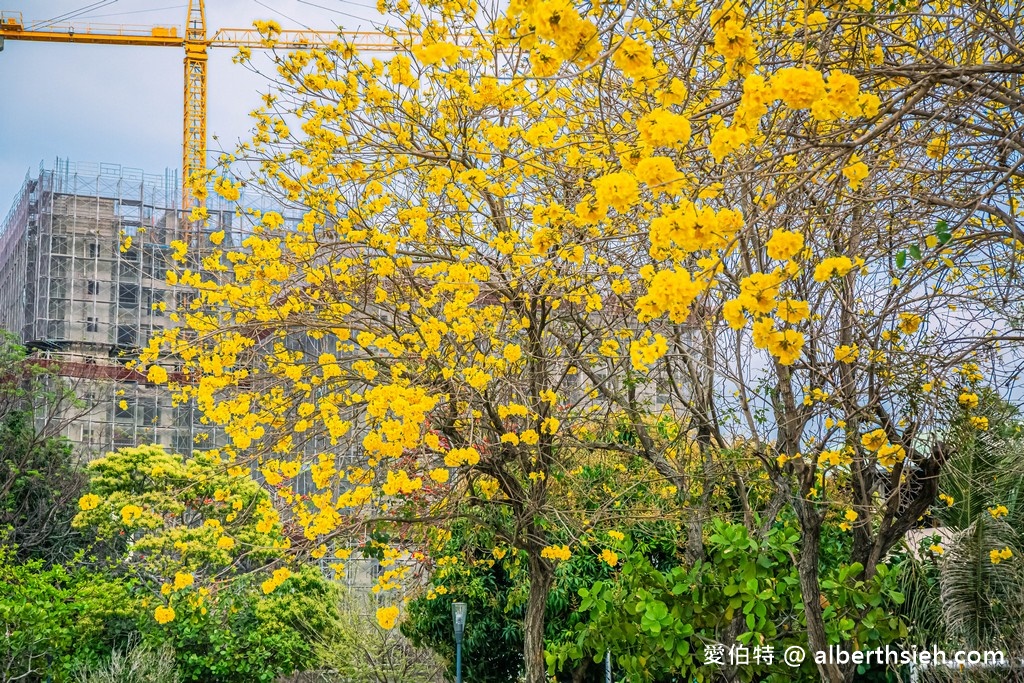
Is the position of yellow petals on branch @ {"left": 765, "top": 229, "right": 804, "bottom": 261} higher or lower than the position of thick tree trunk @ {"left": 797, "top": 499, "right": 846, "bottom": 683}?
higher

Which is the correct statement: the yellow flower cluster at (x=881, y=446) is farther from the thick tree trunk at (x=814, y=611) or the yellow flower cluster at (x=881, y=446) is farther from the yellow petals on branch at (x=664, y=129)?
the yellow petals on branch at (x=664, y=129)

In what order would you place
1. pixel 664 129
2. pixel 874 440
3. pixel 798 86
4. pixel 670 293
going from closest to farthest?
pixel 798 86
pixel 664 129
pixel 670 293
pixel 874 440

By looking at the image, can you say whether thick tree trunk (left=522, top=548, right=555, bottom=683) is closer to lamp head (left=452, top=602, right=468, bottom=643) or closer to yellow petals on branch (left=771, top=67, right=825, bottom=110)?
lamp head (left=452, top=602, right=468, bottom=643)

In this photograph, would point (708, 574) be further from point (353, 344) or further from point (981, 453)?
point (353, 344)

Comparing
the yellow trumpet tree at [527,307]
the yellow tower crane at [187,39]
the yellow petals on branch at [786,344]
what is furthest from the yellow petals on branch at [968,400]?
the yellow tower crane at [187,39]

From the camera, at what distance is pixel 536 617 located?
632cm

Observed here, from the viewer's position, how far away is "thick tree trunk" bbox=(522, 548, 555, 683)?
6.24 m

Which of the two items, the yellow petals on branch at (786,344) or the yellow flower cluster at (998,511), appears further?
the yellow flower cluster at (998,511)

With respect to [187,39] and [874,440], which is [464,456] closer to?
[874,440]

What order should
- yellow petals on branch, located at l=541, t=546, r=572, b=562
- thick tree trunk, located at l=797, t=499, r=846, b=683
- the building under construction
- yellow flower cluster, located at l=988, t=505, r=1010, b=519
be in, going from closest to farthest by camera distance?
thick tree trunk, located at l=797, t=499, r=846, b=683
yellow flower cluster, located at l=988, t=505, r=1010, b=519
yellow petals on branch, located at l=541, t=546, r=572, b=562
the building under construction

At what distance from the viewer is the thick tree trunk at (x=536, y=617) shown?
6.24 metres

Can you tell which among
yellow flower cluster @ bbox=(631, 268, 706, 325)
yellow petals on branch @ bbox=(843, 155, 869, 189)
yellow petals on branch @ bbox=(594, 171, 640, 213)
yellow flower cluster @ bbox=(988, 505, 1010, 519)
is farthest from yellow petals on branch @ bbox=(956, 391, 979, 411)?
yellow petals on branch @ bbox=(594, 171, 640, 213)

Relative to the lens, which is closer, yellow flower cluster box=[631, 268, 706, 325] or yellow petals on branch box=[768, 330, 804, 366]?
yellow flower cluster box=[631, 268, 706, 325]

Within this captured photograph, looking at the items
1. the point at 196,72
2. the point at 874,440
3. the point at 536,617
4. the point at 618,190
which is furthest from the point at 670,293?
the point at 196,72
